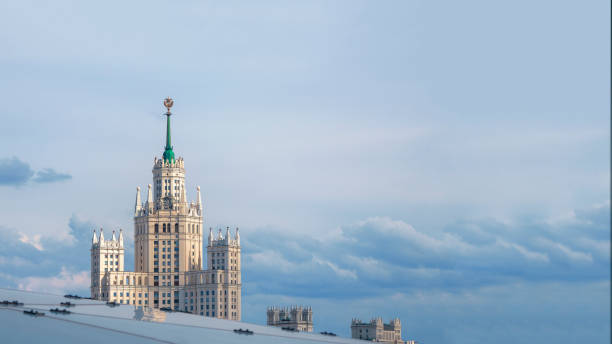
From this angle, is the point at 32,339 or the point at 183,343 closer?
the point at 32,339

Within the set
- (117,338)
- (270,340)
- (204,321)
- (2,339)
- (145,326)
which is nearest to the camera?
(2,339)

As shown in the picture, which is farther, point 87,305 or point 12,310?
point 87,305

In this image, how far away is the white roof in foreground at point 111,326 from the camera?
97.9 m

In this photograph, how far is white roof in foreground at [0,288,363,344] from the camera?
9788 centimetres

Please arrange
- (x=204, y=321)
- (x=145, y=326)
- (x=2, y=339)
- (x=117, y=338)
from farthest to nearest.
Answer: (x=204, y=321) < (x=145, y=326) < (x=117, y=338) < (x=2, y=339)

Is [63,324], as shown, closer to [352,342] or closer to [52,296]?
[52,296]

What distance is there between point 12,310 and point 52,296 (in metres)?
22.1

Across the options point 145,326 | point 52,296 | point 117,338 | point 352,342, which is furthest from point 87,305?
point 352,342

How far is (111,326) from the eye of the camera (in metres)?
106

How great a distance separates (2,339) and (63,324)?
936 cm

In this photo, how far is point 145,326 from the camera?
10912 centimetres

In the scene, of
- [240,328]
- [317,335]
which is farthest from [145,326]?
[317,335]

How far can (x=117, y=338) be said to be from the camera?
329 ft

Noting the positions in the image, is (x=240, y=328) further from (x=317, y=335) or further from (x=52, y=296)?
(x=52, y=296)
